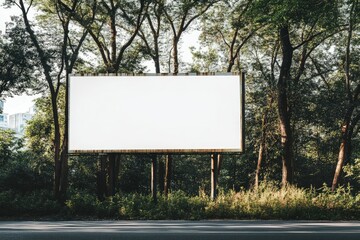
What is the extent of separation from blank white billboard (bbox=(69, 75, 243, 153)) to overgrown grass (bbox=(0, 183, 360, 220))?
72.9 inches

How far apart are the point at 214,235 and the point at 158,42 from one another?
21735mm

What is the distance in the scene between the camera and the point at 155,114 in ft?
48.8

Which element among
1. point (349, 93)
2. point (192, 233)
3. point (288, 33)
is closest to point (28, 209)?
point (192, 233)

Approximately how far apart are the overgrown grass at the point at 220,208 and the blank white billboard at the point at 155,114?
6.07ft

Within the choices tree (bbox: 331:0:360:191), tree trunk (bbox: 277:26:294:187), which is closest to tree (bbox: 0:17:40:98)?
tree trunk (bbox: 277:26:294:187)

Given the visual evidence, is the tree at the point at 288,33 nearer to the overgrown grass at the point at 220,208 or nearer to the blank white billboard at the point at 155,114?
the blank white billboard at the point at 155,114

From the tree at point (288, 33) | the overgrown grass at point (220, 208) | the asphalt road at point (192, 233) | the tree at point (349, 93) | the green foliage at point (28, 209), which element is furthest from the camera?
the tree at point (349, 93)

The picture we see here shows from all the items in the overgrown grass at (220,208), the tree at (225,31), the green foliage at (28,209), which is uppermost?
the tree at (225,31)

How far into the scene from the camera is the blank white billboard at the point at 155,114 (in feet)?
48.3

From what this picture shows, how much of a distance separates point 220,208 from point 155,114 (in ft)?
13.5

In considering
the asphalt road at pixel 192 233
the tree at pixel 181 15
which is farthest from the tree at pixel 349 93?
the asphalt road at pixel 192 233

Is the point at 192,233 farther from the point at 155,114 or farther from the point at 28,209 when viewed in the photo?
the point at 28,209

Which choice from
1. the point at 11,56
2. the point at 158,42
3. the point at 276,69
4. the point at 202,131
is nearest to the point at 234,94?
the point at 202,131

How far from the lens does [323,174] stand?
40.2 metres
